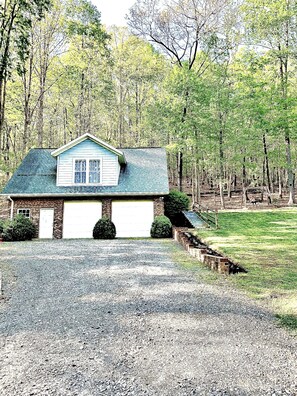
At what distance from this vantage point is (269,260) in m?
7.61

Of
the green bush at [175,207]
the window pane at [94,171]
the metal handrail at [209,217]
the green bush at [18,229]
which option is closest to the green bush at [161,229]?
the metal handrail at [209,217]

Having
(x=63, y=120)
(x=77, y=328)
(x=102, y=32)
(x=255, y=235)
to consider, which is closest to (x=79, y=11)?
(x=102, y=32)

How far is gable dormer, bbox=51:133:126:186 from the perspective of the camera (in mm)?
16859

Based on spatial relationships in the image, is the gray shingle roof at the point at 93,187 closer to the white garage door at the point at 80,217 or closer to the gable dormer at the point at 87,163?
the gable dormer at the point at 87,163

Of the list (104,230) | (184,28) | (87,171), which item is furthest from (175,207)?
(184,28)

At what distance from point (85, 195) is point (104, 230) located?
2.50 m

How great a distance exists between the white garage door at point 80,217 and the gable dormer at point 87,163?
126 cm

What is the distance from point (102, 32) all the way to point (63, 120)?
13.7 metres

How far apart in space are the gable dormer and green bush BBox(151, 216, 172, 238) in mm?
3592

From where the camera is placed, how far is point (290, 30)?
68.7ft

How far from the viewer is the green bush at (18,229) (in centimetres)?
1451

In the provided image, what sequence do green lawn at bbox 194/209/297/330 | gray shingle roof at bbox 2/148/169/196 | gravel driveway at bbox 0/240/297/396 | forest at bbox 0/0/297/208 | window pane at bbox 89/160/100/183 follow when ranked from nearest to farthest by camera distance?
gravel driveway at bbox 0/240/297/396 → green lawn at bbox 194/209/297/330 → gray shingle roof at bbox 2/148/169/196 → window pane at bbox 89/160/100/183 → forest at bbox 0/0/297/208

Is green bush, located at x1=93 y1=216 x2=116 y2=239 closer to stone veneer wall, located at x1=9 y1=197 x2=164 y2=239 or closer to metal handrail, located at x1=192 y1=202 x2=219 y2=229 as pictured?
stone veneer wall, located at x1=9 y1=197 x2=164 y2=239

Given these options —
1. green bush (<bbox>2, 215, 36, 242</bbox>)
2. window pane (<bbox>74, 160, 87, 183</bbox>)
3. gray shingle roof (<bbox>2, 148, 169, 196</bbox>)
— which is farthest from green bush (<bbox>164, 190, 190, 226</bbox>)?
green bush (<bbox>2, 215, 36, 242</bbox>)
